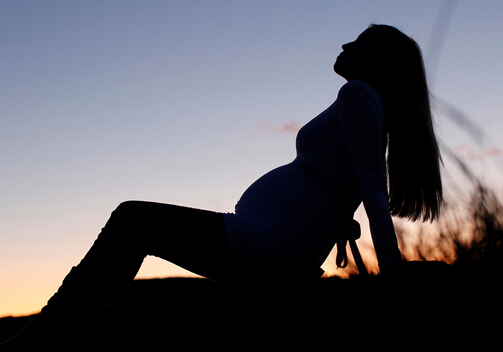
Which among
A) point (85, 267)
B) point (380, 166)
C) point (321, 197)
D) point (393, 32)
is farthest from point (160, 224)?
point (393, 32)

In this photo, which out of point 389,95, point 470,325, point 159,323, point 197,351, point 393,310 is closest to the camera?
point 470,325

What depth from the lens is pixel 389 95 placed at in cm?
243

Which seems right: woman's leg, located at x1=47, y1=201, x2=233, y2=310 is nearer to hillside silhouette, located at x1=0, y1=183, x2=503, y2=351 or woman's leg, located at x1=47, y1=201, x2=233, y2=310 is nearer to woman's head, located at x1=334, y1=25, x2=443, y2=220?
hillside silhouette, located at x1=0, y1=183, x2=503, y2=351

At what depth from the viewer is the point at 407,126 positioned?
7.87ft

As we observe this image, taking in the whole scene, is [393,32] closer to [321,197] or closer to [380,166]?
[380,166]

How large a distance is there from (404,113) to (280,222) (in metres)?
0.86

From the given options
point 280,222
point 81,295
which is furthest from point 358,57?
point 81,295

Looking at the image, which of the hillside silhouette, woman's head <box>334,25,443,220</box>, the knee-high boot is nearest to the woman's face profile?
woman's head <box>334,25,443,220</box>

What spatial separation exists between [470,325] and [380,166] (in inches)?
30.5

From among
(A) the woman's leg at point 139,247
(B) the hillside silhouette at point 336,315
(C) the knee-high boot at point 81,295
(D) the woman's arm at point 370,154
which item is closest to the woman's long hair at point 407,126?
(D) the woman's arm at point 370,154

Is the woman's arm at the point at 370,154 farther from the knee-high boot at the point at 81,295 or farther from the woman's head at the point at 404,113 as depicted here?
the knee-high boot at the point at 81,295

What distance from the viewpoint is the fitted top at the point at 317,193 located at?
2076 mm

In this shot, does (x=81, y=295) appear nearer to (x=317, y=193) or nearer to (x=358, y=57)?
(x=317, y=193)

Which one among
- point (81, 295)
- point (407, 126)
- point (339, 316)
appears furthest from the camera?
point (407, 126)
